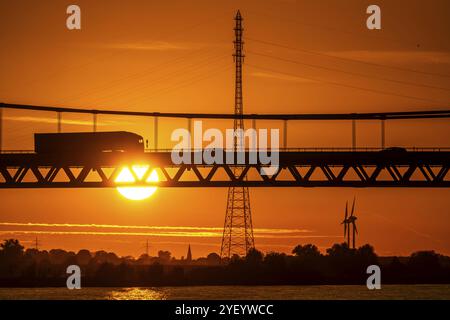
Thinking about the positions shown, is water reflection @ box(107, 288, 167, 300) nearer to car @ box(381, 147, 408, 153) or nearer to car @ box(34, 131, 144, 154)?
car @ box(34, 131, 144, 154)

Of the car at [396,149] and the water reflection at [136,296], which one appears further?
the water reflection at [136,296]

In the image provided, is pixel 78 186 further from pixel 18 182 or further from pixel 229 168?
pixel 229 168

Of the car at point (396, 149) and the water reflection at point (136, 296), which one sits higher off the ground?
the car at point (396, 149)

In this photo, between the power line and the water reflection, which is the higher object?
the power line

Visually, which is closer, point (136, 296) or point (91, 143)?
point (91, 143)

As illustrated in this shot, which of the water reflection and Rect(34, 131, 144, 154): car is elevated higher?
Rect(34, 131, 144, 154): car

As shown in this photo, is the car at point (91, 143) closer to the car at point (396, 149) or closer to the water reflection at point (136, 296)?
the car at point (396, 149)

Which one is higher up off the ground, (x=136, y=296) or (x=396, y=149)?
(x=396, y=149)

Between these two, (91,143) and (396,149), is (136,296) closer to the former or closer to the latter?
(91,143)

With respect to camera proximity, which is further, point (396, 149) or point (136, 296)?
point (136, 296)

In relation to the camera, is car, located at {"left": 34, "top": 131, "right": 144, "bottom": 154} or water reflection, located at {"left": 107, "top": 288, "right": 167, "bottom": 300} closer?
car, located at {"left": 34, "top": 131, "right": 144, "bottom": 154}

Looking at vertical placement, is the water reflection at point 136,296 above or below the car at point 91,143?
below

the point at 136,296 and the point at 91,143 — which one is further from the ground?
the point at 91,143
